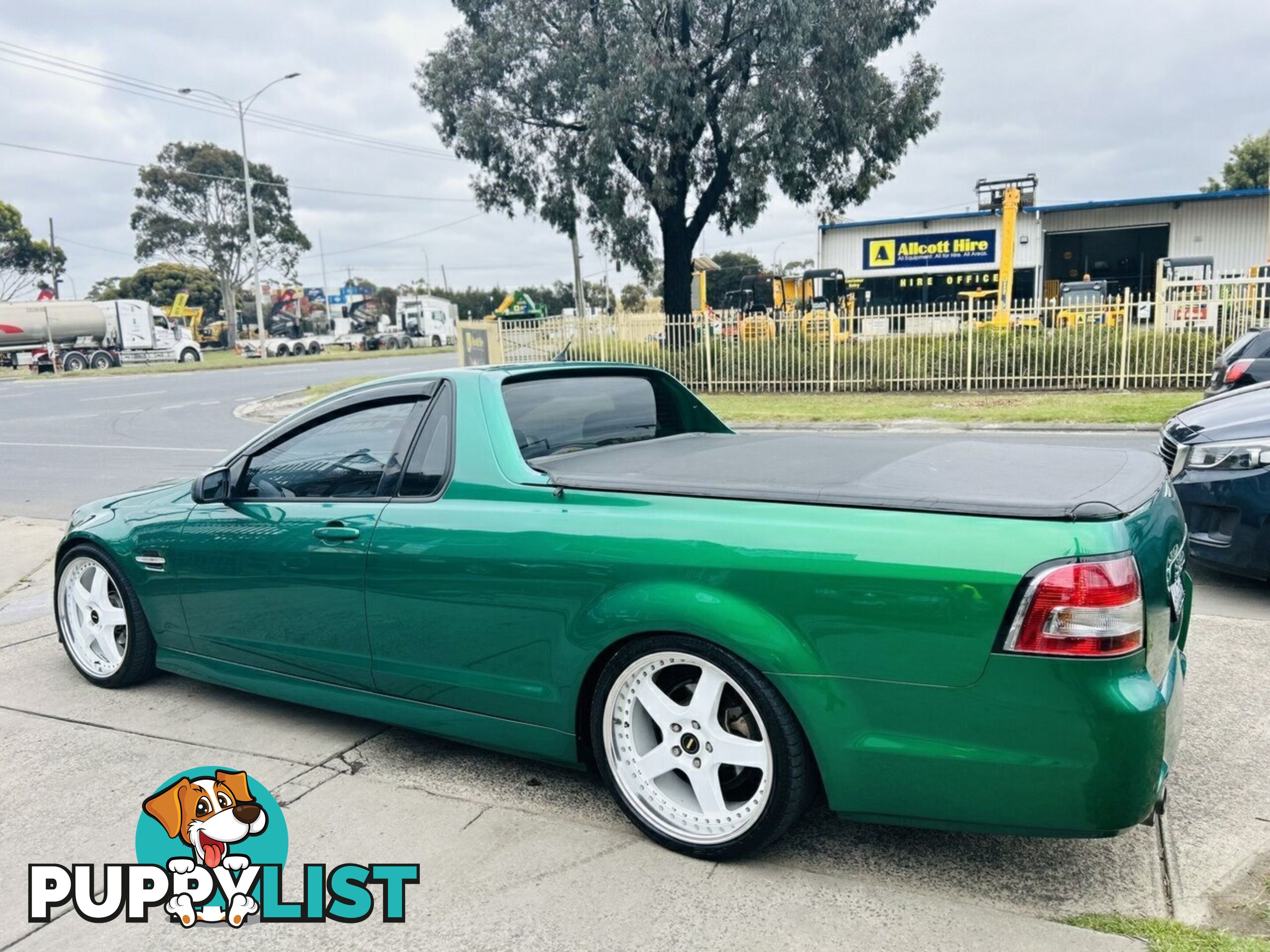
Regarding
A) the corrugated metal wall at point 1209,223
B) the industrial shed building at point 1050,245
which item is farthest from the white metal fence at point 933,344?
the corrugated metal wall at point 1209,223

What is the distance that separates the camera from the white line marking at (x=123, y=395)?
25.7 m

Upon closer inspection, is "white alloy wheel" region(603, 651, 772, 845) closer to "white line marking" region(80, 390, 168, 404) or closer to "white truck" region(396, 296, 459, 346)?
"white line marking" region(80, 390, 168, 404)

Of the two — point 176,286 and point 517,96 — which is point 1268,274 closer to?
point 517,96

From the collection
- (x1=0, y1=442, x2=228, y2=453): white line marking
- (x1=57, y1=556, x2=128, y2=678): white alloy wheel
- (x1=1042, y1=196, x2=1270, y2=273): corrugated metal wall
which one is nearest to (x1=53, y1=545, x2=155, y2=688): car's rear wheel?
(x1=57, y1=556, x2=128, y2=678): white alloy wheel

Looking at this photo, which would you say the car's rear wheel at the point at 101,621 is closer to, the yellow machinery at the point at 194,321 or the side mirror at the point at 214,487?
the side mirror at the point at 214,487

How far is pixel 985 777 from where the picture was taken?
2500 mm

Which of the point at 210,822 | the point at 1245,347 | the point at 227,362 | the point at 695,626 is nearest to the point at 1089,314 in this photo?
the point at 1245,347

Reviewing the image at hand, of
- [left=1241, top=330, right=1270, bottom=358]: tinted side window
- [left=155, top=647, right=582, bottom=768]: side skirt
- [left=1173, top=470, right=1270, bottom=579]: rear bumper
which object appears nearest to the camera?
[left=155, top=647, right=582, bottom=768]: side skirt

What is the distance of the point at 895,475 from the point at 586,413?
136cm

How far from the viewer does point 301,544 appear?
12.1ft

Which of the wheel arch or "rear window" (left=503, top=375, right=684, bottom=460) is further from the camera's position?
"rear window" (left=503, top=375, right=684, bottom=460)

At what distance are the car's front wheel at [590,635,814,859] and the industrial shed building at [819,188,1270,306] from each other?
119ft

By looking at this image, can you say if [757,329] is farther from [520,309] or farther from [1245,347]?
[520,309]

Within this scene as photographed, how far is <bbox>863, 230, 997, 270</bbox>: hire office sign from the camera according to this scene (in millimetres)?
39344
